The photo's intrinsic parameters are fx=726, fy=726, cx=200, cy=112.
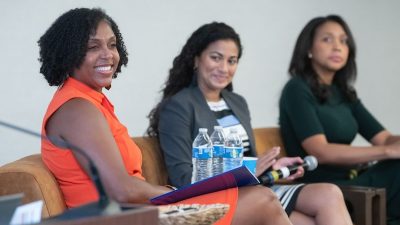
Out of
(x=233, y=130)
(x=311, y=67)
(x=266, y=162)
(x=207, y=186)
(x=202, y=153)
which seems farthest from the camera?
(x=311, y=67)

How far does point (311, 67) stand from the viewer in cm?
411

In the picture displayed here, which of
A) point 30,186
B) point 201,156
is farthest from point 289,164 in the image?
point 30,186

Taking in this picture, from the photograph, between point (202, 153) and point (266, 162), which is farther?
point (266, 162)

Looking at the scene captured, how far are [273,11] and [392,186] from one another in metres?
1.61

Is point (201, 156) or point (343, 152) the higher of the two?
point (201, 156)

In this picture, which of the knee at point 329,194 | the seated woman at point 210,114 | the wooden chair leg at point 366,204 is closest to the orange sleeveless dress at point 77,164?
the seated woman at point 210,114

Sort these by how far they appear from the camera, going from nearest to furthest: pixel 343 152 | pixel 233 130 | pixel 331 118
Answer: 1. pixel 233 130
2. pixel 343 152
3. pixel 331 118

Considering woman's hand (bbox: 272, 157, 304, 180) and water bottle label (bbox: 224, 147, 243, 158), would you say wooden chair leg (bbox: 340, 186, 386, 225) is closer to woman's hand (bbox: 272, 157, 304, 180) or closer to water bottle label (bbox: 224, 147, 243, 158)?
woman's hand (bbox: 272, 157, 304, 180)

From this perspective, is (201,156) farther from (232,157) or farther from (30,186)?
(30,186)

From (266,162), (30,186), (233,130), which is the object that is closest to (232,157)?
(266,162)

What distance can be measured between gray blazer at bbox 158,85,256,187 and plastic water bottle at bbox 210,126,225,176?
0.06m

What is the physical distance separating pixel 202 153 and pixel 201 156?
0.02 meters

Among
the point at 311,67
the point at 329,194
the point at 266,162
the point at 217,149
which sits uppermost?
the point at 311,67

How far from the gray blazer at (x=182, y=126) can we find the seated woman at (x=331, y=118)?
723mm
